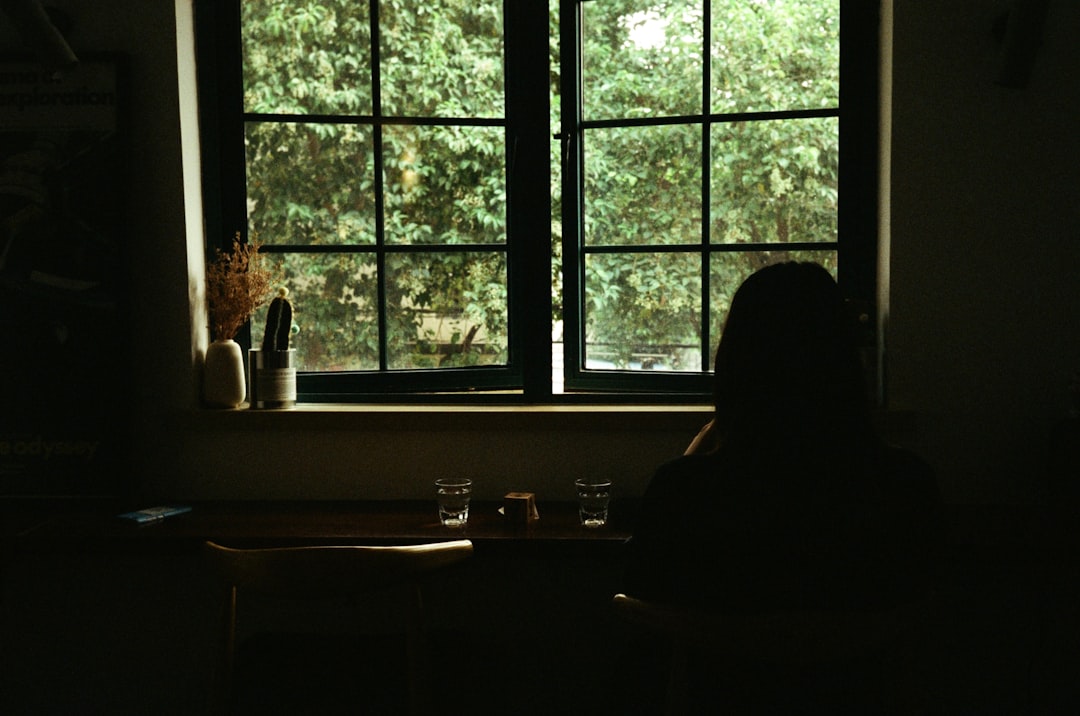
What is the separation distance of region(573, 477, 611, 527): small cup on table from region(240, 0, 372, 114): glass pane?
1.33 m

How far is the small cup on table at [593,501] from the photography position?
7.50 ft

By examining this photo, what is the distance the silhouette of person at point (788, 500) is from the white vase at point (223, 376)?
149 centimetres

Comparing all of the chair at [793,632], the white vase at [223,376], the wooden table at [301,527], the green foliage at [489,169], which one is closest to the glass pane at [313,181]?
the green foliage at [489,169]

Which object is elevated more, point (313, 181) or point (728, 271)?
point (313, 181)

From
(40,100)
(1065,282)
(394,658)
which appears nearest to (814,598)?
(394,658)

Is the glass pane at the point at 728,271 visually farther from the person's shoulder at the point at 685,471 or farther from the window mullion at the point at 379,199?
the person's shoulder at the point at 685,471

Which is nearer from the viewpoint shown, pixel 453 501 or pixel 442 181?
pixel 453 501

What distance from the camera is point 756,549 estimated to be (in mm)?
1487

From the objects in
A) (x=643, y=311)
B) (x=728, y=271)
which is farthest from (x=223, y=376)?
(x=728, y=271)

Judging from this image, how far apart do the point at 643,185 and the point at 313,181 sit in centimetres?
99

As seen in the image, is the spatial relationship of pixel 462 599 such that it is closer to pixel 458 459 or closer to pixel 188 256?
pixel 458 459

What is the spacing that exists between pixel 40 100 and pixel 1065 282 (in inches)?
112

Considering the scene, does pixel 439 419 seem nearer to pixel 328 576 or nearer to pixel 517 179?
pixel 517 179

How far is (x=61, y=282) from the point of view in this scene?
261 centimetres
